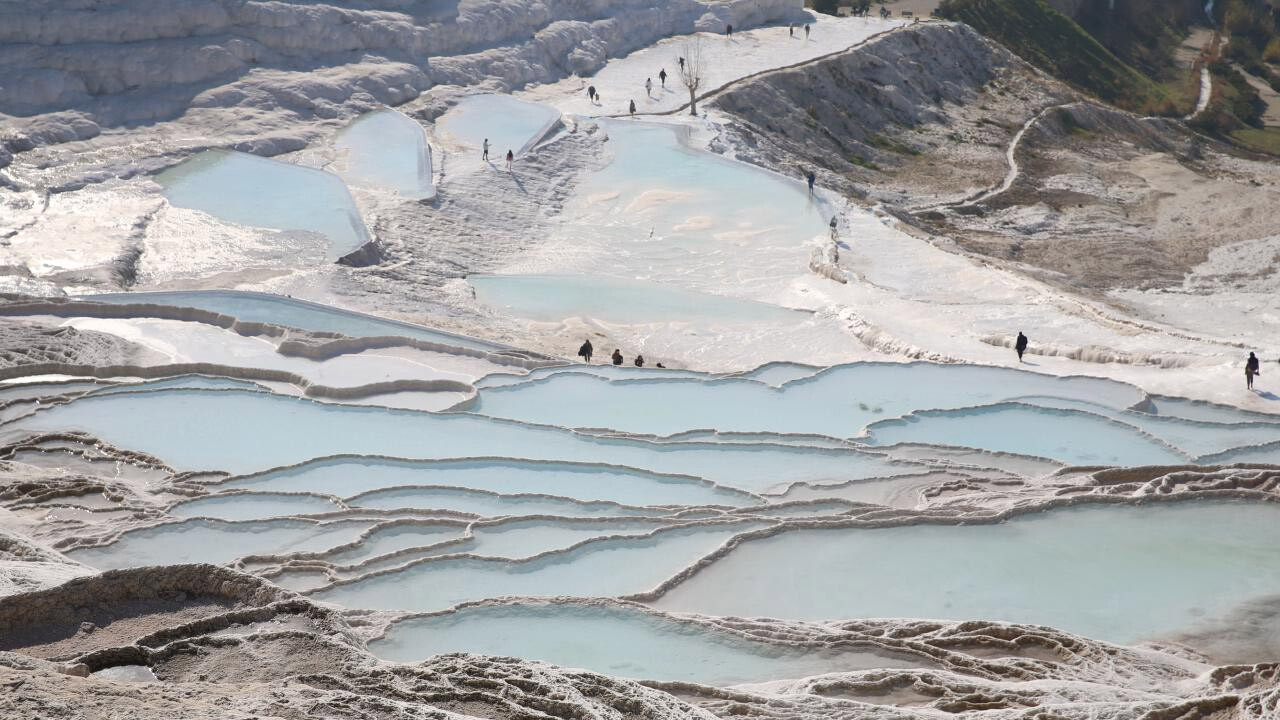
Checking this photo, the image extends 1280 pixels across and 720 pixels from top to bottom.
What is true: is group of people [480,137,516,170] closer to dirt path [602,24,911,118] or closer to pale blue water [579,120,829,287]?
pale blue water [579,120,829,287]

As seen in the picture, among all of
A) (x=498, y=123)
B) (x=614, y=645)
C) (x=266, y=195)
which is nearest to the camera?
(x=614, y=645)

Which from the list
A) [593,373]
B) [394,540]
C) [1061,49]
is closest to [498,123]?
[593,373]

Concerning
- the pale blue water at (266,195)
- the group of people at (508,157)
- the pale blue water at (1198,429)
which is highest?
the group of people at (508,157)

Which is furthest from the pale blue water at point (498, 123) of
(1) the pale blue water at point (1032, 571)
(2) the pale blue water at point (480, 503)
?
(1) the pale blue water at point (1032, 571)

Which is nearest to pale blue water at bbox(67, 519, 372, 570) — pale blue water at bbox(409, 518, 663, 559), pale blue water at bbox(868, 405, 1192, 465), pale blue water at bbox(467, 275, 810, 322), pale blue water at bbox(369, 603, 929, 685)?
pale blue water at bbox(409, 518, 663, 559)

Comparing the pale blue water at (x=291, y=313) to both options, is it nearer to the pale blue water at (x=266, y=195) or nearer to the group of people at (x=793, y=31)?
the pale blue water at (x=266, y=195)

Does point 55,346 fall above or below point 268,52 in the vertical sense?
below

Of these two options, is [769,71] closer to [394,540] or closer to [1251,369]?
[1251,369]

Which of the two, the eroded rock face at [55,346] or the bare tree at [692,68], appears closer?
the eroded rock face at [55,346]
